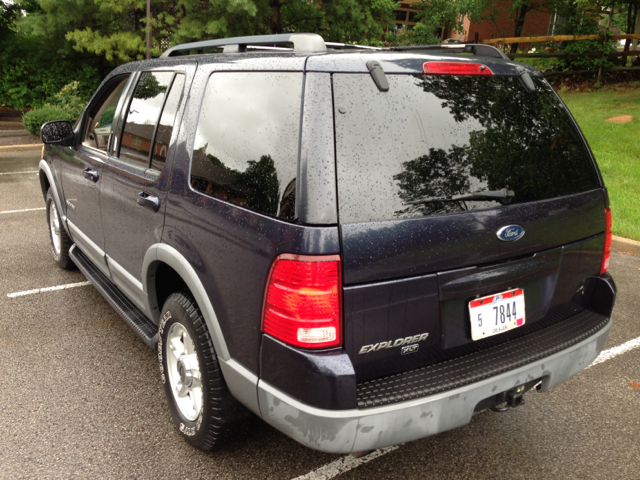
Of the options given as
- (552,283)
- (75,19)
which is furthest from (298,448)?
(75,19)

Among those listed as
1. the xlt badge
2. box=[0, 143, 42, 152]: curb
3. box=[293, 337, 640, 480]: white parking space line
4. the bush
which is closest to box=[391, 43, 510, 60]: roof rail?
the xlt badge

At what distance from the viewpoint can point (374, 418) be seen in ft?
6.53

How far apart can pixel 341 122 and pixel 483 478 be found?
1.85 meters

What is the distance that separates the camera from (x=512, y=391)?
2.33 meters

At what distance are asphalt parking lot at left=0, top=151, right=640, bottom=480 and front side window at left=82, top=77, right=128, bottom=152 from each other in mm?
1404

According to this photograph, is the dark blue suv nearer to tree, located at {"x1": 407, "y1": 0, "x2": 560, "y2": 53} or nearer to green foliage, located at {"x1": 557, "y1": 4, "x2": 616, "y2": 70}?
green foliage, located at {"x1": 557, "y1": 4, "x2": 616, "y2": 70}

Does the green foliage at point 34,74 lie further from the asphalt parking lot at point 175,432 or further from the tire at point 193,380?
the tire at point 193,380

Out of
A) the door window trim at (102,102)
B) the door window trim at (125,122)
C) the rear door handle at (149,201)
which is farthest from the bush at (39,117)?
the rear door handle at (149,201)

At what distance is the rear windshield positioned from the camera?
2025 millimetres

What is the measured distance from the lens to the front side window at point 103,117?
374 cm

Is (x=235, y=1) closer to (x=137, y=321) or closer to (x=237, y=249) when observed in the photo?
(x=137, y=321)

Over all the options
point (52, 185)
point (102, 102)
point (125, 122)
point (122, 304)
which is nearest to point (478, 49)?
point (125, 122)

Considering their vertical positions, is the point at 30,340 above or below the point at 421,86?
below

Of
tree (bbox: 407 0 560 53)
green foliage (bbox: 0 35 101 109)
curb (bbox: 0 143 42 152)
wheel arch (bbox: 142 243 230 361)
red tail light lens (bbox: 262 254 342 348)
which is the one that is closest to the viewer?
red tail light lens (bbox: 262 254 342 348)
